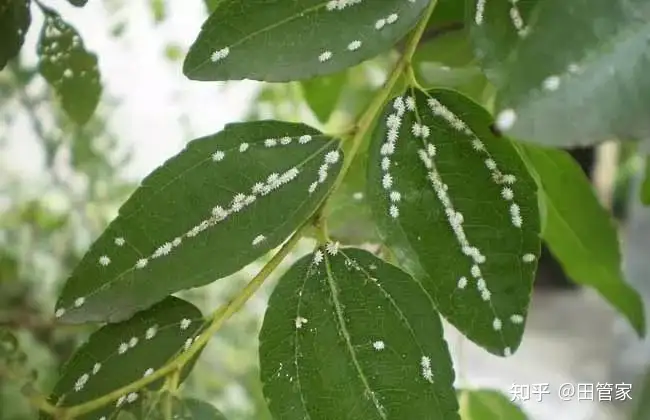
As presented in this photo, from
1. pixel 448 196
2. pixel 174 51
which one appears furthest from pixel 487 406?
pixel 174 51

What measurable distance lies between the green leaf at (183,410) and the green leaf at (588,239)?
0.77 ft

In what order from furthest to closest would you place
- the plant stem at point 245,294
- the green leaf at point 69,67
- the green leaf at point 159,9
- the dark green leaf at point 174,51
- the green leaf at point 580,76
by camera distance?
the dark green leaf at point 174,51, the green leaf at point 159,9, the green leaf at point 69,67, the plant stem at point 245,294, the green leaf at point 580,76

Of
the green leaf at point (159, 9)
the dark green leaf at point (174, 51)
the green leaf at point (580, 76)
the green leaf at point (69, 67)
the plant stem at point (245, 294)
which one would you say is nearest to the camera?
the green leaf at point (580, 76)

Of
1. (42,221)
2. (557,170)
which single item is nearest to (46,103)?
(42,221)

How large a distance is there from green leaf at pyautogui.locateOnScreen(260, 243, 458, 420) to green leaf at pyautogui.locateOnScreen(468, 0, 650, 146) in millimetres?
110

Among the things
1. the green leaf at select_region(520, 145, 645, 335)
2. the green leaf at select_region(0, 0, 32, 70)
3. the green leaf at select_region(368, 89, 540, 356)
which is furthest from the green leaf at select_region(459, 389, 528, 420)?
the green leaf at select_region(0, 0, 32, 70)

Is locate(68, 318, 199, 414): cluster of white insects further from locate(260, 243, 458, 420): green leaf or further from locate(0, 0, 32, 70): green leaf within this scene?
locate(0, 0, 32, 70): green leaf

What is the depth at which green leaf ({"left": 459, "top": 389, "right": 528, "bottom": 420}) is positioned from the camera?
1.56 feet

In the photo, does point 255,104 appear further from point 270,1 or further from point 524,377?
point 270,1

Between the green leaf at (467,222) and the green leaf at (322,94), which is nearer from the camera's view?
the green leaf at (467,222)

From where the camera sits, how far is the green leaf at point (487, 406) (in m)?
0.48

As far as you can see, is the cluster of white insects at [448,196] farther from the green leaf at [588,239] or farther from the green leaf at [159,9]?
the green leaf at [159,9]

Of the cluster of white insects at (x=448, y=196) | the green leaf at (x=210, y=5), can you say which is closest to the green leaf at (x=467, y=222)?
the cluster of white insects at (x=448, y=196)

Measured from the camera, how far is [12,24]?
387 mm
